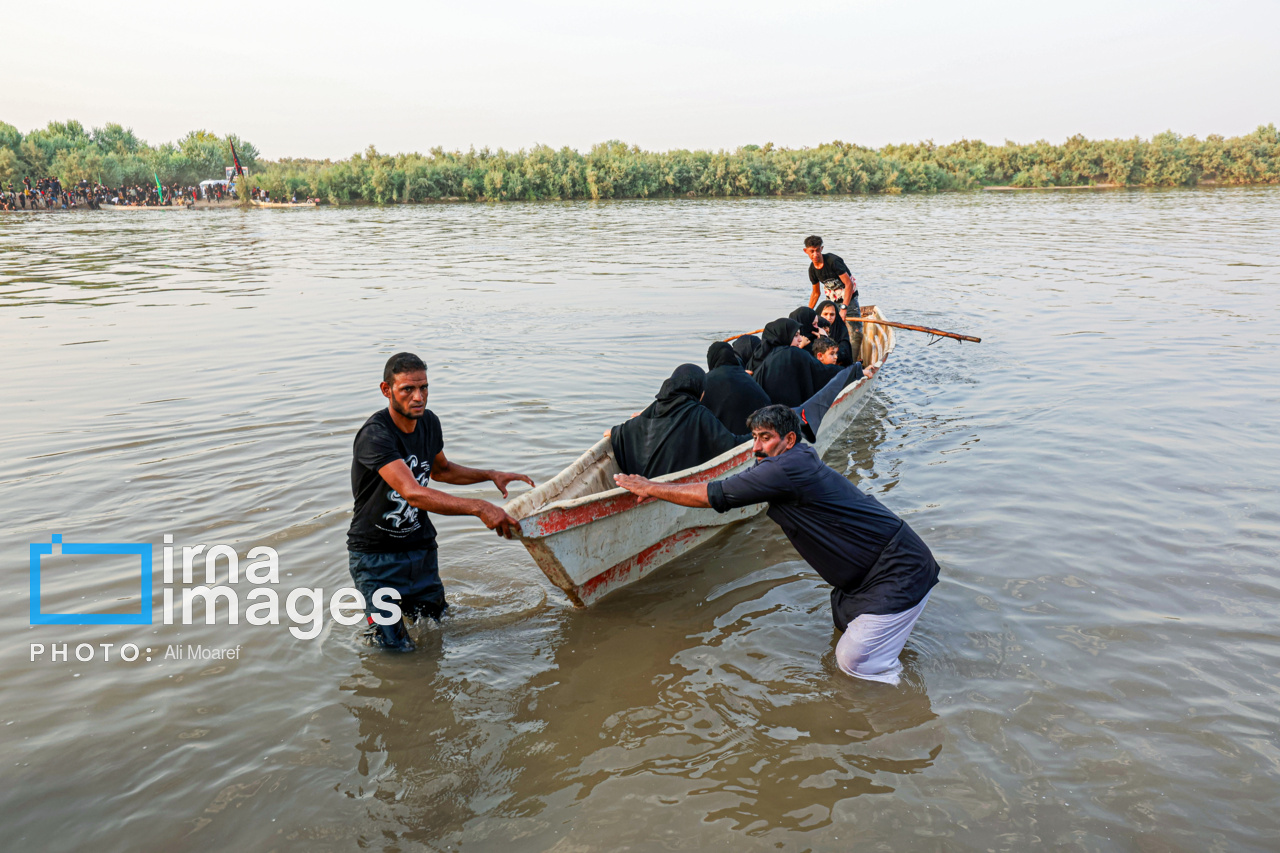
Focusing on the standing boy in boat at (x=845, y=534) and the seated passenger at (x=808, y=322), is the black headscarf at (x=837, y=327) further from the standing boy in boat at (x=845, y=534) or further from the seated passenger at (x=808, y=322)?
the standing boy in boat at (x=845, y=534)

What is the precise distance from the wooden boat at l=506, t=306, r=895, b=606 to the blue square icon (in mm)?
2302

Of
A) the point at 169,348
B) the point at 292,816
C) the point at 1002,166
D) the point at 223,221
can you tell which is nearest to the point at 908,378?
the point at 292,816

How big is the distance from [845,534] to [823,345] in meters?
4.73

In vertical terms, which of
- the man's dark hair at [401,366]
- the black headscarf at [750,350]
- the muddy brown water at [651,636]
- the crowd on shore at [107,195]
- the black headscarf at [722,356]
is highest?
the crowd on shore at [107,195]

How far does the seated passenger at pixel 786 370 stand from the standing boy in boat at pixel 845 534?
293 centimetres

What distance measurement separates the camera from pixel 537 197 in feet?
163

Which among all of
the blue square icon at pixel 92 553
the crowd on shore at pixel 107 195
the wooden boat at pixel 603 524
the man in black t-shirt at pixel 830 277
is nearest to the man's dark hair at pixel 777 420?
the wooden boat at pixel 603 524

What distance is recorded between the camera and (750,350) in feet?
23.7

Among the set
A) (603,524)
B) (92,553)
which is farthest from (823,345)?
(92,553)

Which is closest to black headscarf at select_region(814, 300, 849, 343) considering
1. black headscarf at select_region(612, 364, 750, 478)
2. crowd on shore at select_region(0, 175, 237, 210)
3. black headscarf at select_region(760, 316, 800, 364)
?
black headscarf at select_region(760, 316, 800, 364)

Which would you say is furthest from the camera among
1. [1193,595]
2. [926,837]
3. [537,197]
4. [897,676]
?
[537,197]

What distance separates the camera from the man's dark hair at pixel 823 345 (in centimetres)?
802

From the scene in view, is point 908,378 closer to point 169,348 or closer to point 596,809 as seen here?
point 596,809

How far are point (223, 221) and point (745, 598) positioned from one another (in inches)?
1513
